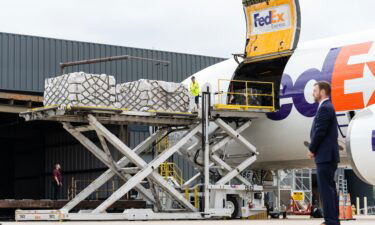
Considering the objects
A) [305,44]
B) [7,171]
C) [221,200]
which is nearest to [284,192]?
[221,200]

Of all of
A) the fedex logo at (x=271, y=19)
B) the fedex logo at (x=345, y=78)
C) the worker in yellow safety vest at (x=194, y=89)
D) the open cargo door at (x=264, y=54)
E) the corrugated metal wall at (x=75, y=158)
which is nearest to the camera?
the fedex logo at (x=345, y=78)

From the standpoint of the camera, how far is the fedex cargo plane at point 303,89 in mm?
24797

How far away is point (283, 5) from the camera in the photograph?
28859 mm

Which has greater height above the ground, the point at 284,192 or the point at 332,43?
the point at 332,43

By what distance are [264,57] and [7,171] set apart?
34.3 m

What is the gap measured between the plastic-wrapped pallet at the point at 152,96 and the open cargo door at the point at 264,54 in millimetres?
1662

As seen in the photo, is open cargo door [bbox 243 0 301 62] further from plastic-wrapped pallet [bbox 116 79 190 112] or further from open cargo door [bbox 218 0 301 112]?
plastic-wrapped pallet [bbox 116 79 190 112]

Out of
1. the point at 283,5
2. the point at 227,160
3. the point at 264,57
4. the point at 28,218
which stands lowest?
the point at 28,218

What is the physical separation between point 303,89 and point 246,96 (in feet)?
8.57

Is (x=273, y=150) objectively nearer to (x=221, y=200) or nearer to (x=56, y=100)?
(x=221, y=200)

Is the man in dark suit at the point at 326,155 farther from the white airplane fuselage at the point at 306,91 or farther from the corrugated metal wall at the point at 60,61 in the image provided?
the corrugated metal wall at the point at 60,61

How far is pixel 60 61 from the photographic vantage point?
42000 mm

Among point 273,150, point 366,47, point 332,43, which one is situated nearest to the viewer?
point 366,47

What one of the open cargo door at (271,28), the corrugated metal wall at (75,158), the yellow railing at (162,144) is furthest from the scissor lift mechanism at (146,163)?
the corrugated metal wall at (75,158)
